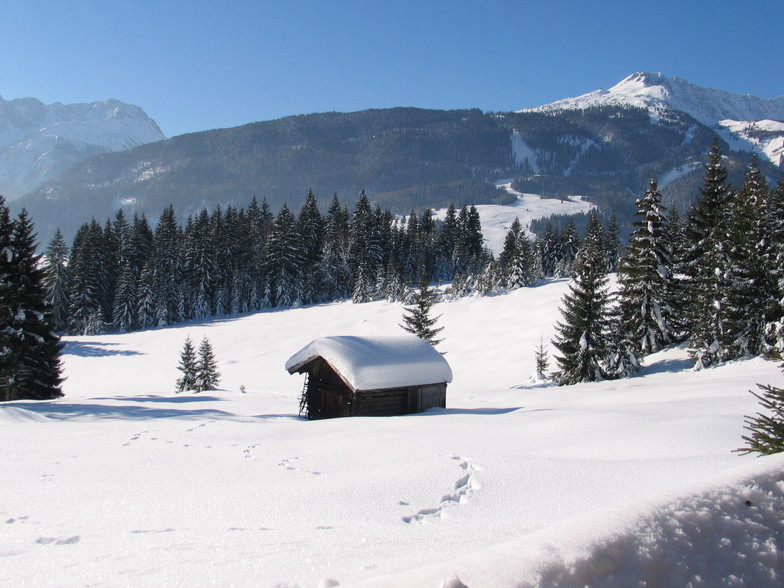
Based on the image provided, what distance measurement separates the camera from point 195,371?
99.4 feet

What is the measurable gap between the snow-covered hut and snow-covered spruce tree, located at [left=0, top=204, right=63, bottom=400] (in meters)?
15.7

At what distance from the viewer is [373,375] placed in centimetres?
1650

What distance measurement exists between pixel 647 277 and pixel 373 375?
18.9 metres

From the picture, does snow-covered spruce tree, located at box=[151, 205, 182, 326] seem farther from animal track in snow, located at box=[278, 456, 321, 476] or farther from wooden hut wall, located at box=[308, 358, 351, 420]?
animal track in snow, located at box=[278, 456, 321, 476]

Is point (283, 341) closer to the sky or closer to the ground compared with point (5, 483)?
closer to the ground

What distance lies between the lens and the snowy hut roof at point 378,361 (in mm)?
16484

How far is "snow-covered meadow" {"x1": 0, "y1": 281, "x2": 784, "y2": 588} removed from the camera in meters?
2.15

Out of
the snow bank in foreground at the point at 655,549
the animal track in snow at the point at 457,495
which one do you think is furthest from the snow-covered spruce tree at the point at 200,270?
the snow bank in foreground at the point at 655,549

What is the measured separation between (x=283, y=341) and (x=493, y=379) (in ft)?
77.0

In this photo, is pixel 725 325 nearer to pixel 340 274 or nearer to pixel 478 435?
pixel 478 435

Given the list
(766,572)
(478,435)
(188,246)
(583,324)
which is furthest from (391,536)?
(188,246)

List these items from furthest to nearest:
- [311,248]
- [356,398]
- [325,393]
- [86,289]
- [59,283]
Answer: [311,248]
[59,283]
[86,289]
[325,393]
[356,398]

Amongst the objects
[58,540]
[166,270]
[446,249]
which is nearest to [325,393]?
[58,540]

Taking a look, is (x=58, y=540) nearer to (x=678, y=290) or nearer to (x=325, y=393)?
(x=325, y=393)
